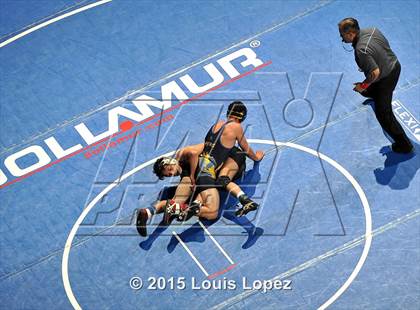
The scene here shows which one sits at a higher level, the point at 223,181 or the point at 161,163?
the point at 161,163

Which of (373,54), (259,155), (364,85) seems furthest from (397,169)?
(259,155)

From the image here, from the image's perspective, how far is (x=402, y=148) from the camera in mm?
13570

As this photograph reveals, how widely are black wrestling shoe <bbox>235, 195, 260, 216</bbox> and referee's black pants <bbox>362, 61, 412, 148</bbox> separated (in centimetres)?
265

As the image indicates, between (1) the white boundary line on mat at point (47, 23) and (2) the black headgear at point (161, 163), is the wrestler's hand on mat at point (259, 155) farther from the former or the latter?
(1) the white boundary line on mat at point (47, 23)

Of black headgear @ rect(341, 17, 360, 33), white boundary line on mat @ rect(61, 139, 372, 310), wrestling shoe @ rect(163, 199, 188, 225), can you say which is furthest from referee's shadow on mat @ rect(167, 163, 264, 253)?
black headgear @ rect(341, 17, 360, 33)

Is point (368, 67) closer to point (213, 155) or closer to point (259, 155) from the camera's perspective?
point (259, 155)

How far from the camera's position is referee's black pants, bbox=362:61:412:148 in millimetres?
13250

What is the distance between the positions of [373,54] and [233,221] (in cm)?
357

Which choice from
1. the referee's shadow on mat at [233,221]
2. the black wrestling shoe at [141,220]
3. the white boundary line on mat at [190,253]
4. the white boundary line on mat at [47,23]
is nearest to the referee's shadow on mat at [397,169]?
the referee's shadow on mat at [233,221]

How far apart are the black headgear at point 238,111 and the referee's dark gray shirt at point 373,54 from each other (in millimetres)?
2056

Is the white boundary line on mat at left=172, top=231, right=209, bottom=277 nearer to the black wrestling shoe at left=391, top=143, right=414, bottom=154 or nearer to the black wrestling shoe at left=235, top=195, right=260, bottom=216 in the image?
the black wrestling shoe at left=235, top=195, right=260, bottom=216

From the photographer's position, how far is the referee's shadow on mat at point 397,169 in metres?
13.3

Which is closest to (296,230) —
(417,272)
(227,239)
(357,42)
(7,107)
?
(227,239)

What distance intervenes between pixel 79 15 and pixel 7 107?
273cm
